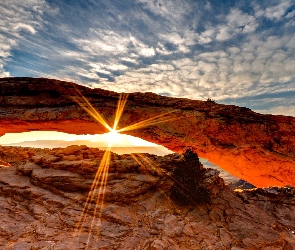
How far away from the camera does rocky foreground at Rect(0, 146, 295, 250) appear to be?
7496 mm

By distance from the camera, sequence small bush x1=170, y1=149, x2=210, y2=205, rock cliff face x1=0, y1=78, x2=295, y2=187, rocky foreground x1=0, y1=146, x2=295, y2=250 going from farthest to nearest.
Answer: rock cliff face x1=0, y1=78, x2=295, y2=187 < small bush x1=170, y1=149, x2=210, y2=205 < rocky foreground x1=0, y1=146, x2=295, y2=250

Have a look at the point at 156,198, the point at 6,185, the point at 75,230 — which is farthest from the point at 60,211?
the point at 156,198

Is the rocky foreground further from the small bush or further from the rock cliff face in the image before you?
the rock cliff face

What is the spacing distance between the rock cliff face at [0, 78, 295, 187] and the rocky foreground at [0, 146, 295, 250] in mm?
3402

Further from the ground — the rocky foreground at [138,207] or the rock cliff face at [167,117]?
the rock cliff face at [167,117]

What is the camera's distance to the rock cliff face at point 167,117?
573 inches

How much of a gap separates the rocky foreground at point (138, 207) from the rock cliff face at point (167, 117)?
3.40m

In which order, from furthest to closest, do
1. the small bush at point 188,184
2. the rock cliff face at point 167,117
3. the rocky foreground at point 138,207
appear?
Result: 1. the rock cliff face at point 167,117
2. the small bush at point 188,184
3. the rocky foreground at point 138,207

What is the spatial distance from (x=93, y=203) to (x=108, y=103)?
25.4 feet

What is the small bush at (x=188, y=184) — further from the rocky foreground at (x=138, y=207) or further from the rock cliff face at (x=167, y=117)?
the rock cliff face at (x=167, y=117)

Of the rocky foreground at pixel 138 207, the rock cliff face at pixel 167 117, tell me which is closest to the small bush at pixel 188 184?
the rocky foreground at pixel 138 207

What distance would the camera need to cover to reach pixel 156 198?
1016 cm

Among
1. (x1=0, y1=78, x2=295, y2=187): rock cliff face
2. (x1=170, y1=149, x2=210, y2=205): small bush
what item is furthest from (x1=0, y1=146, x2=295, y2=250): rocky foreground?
(x1=0, y1=78, x2=295, y2=187): rock cliff face

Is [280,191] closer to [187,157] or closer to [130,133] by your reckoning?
[187,157]
